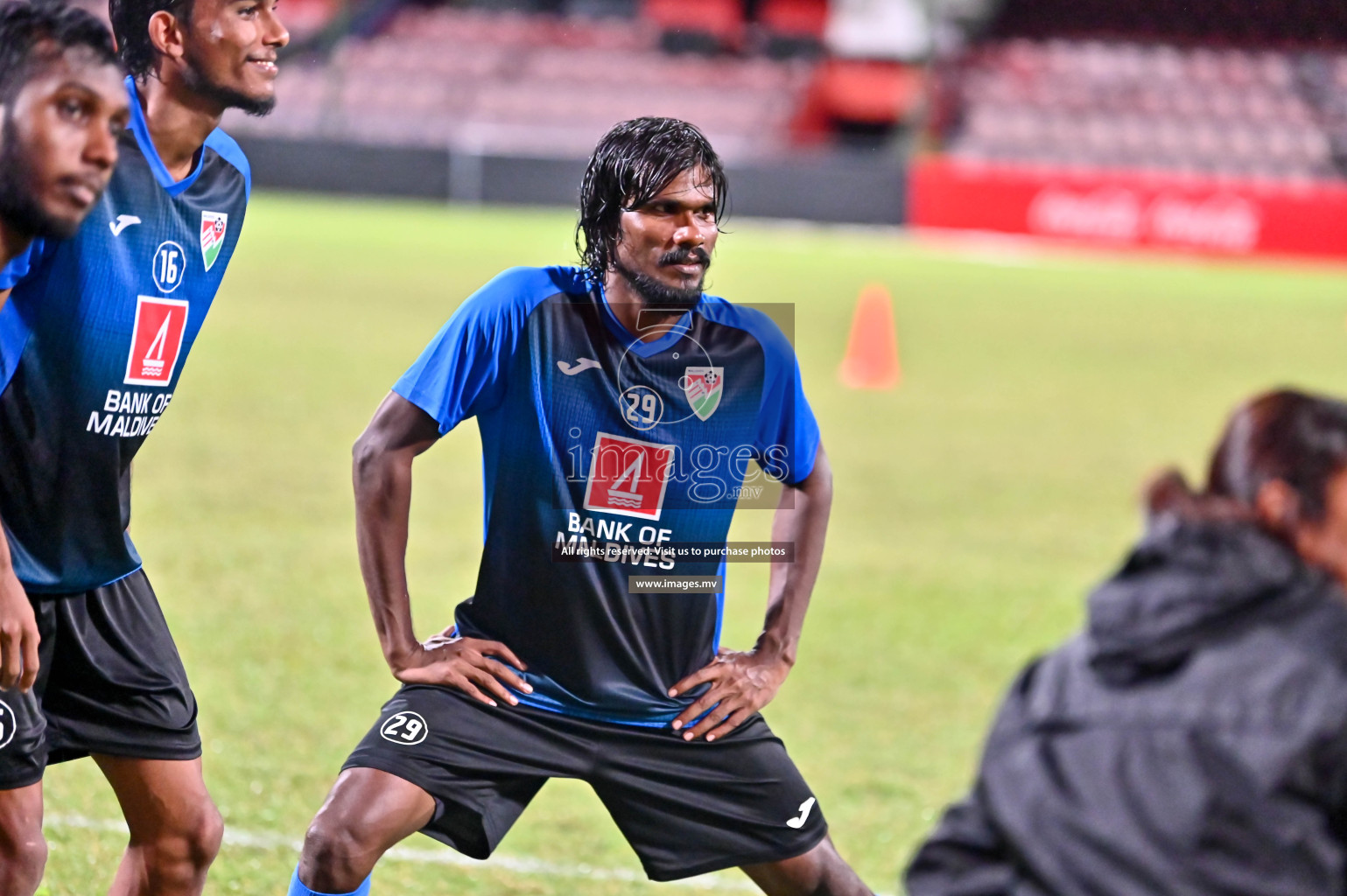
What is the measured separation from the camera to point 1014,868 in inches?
97.2

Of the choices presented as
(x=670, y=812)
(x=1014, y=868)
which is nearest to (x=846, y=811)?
(x=670, y=812)

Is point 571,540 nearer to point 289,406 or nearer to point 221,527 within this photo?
point 221,527

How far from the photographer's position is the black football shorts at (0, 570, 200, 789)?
3572 millimetres

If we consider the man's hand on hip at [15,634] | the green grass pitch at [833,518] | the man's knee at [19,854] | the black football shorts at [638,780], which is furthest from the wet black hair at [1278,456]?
the green grass pitch at [833,518]

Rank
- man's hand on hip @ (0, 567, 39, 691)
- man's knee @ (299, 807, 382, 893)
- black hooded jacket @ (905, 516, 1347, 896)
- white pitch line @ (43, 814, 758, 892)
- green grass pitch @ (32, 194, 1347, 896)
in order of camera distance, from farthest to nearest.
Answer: green grass pitch @ (32, 194, 1347, 896)
white pitch line @ (43, 814, 758, 892)
man's knee @ (299, 807, 382, 893)
man's hand on hip @ (0, 567, 39, 691)
black hooded jacket @ (905, 516, 1347, 896)

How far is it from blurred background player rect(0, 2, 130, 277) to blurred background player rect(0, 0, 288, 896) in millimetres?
→ 475

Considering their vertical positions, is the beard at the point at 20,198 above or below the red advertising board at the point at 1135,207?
above

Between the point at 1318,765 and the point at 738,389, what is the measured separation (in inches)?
75.6

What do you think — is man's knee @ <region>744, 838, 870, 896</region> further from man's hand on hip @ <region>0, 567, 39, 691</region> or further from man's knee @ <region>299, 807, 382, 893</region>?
man's hand on hip @ <region>0, 567, 39, 691</region>

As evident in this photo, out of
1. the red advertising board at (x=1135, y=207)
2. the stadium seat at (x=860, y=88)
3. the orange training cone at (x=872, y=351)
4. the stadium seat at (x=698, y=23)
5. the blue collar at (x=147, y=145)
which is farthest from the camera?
the stadium seat at (x=698, y=23)

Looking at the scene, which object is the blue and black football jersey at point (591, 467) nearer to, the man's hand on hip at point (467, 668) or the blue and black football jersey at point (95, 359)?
the man's hand on hip at point (467, 668)

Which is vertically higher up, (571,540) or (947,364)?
(571,540)

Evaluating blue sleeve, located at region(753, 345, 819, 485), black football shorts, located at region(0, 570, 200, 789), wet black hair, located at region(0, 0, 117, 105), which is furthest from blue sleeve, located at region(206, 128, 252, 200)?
blue sleeve, located at region(753, 345, 819, 485)

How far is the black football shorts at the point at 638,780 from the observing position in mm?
3617
